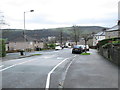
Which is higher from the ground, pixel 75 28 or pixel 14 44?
pixel 75 28

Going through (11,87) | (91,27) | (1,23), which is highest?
(91,27)

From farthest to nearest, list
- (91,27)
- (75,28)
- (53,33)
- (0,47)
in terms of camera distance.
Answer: (53,33) → (91,27) → (75,28) → (0,47)

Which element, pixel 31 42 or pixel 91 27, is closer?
pixel 31 42

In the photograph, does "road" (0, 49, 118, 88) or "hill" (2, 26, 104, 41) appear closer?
"road" (0, 49, 118, 88)

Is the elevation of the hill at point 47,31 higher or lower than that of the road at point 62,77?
higher

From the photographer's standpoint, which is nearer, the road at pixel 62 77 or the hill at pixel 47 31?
the road at pixel 62 77

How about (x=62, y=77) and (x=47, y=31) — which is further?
(x=47, y=31)

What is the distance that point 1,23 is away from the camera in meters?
30.0

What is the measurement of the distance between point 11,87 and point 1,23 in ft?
85.8

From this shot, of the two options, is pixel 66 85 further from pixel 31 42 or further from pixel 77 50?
pixel 31 42

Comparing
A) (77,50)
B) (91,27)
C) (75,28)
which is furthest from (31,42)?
(77,50)

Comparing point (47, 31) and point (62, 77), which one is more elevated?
point (47, 31)

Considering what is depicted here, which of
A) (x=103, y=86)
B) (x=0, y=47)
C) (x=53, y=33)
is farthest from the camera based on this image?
(x=53, y=33)

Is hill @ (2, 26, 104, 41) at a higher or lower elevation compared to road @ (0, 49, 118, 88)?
higher
